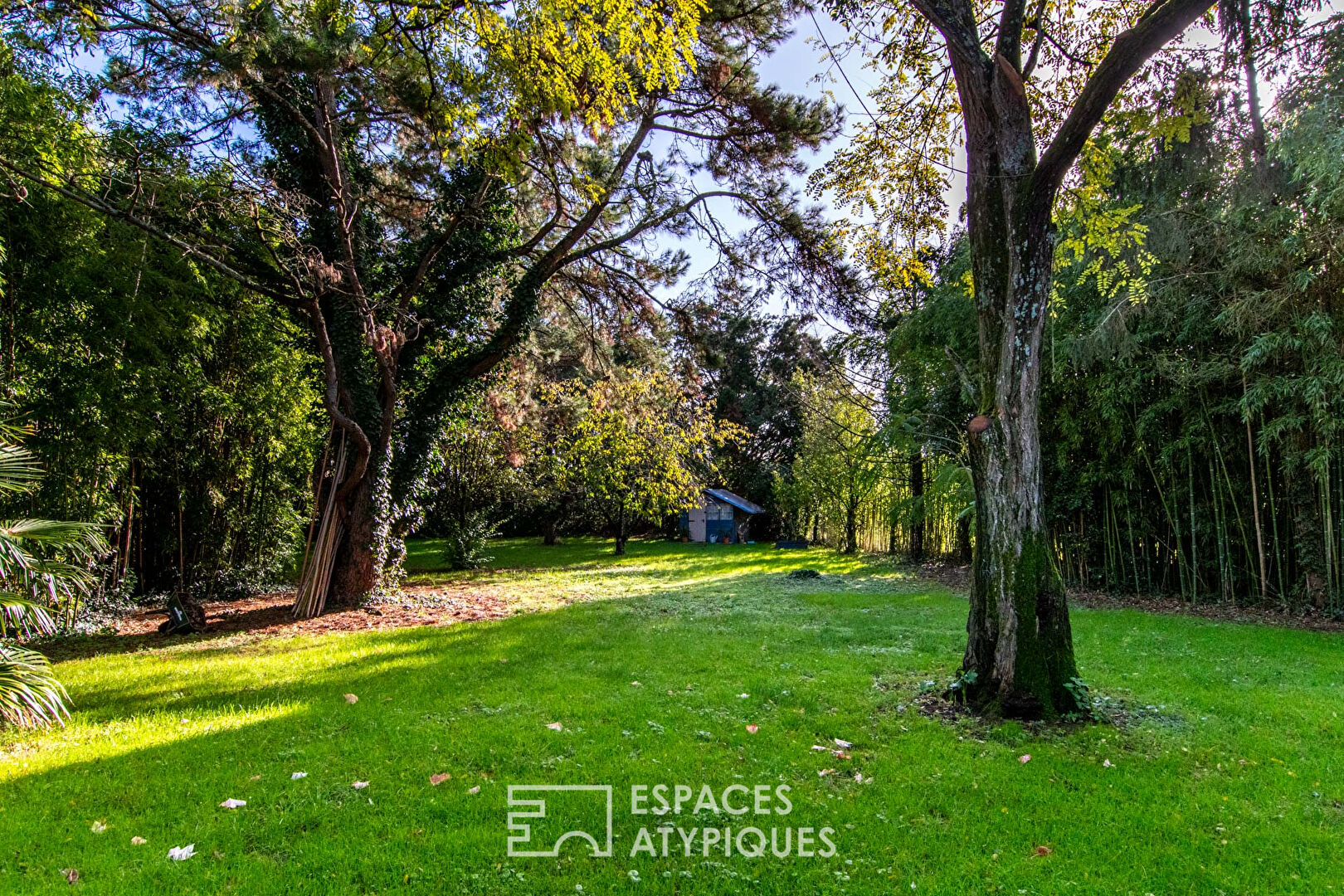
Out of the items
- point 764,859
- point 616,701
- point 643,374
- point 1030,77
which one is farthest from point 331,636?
point 643,374

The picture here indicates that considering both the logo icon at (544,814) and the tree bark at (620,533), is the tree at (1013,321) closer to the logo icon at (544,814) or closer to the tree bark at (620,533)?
the logo icon at (544,814)

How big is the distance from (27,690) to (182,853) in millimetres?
2310

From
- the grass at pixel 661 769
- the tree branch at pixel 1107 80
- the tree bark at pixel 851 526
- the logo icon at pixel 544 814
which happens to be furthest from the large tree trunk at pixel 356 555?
the tree bark at pixel 851 526

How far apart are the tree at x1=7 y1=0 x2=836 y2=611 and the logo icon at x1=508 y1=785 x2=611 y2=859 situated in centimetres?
397

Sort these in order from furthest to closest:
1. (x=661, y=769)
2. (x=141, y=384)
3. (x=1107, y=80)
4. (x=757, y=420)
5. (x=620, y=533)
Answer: (x=757, y=420) → (x=620, y=533) → (x=141, y=384) → (x=1107, y=80) → (x=661, y=769)

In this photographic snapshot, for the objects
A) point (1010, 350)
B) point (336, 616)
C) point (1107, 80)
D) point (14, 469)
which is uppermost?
point (1107, 80)

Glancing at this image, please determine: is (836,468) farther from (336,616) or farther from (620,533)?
(336,616)

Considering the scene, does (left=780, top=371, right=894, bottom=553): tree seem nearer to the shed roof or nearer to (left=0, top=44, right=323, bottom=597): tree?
the shed roof

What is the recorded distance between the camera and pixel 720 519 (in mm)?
23766

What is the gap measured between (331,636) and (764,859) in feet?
18.8

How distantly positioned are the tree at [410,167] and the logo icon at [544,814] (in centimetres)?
397

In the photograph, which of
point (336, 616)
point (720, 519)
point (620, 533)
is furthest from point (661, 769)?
point (720, 519)

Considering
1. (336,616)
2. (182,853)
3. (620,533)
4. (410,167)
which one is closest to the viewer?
(182,853)

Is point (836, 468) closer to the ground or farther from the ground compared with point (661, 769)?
farther from the ground
